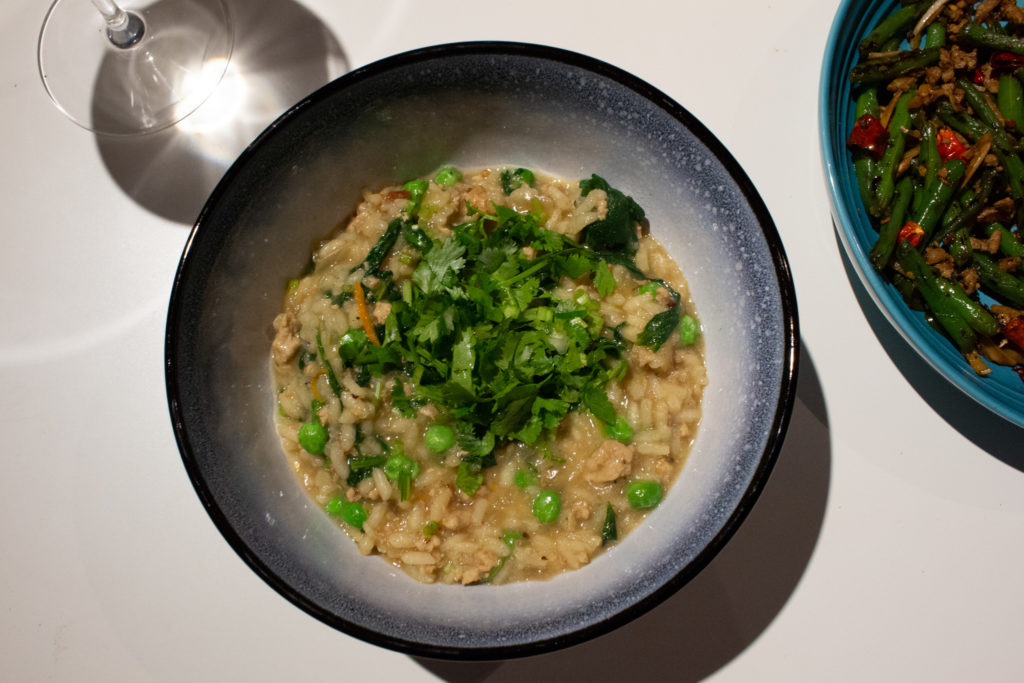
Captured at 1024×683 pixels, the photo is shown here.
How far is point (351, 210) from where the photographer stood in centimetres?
311

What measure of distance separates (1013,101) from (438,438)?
2.87 m

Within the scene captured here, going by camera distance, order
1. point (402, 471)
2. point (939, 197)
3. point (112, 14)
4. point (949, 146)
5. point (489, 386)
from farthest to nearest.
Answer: point (112, 14) < point (949, 146) < point (939, 197) < point (402, 471) < point (489, 386)

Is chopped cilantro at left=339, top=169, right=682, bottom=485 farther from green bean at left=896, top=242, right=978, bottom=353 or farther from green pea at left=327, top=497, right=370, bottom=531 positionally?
green bean at left=896, top=242, right=978, bottom=353

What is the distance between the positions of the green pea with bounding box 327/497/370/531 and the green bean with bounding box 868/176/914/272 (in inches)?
89.2

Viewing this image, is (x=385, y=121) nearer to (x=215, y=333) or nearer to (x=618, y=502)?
(x=215, y=333)

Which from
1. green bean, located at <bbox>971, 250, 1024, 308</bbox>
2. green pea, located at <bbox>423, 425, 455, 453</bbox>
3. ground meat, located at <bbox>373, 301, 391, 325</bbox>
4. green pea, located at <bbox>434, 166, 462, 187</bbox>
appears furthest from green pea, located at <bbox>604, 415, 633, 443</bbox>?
green bean, located at <bbox>971, 250, 1024, 308</bbox>

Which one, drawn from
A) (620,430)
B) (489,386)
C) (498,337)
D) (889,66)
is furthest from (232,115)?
(889,66)

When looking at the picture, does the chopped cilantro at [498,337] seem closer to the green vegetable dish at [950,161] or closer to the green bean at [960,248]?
the green vegetable dish at [950,161]

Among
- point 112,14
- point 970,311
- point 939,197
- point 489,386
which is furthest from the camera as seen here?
point 112,14

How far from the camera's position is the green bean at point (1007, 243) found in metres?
3.06

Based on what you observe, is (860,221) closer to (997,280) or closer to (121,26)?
(997,280)

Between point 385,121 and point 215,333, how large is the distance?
3.53ft

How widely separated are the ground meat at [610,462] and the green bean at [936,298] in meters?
1.40

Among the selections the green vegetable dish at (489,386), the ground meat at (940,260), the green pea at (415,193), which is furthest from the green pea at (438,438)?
the ground meat at (940,260)
